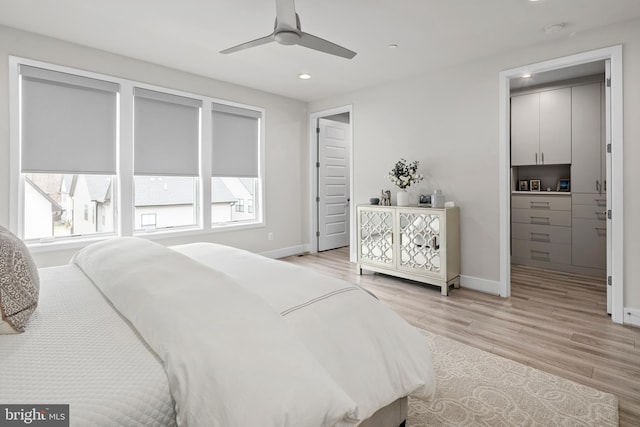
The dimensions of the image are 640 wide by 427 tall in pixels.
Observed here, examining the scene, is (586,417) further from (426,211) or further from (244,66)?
(244,66)

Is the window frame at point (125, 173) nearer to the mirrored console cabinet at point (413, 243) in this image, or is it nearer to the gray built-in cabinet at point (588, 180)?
the mirrored console cabinet at point (413, 243)

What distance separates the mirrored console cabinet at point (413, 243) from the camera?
12.2 feet

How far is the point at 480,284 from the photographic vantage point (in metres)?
3.82

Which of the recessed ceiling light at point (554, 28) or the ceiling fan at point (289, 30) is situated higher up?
the recessed ceiling light at point (554, 28)

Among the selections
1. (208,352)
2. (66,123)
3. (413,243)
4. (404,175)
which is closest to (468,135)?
(404,175)

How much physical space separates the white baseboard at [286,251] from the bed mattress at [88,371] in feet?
13.6

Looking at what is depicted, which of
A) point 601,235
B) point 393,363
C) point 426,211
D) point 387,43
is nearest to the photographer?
point 393,363

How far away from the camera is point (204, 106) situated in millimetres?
4477

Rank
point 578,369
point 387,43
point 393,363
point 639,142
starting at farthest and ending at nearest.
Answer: point 387,43, point 639,142, point 578,369, point 393,363

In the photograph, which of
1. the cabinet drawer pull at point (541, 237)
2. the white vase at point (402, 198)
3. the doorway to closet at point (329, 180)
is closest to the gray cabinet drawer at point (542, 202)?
the cabinet drawer pull at point (541, 237)

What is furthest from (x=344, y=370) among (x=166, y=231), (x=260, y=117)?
(x=260, y=117)

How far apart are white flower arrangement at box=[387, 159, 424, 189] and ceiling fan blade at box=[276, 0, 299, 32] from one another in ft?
7.84

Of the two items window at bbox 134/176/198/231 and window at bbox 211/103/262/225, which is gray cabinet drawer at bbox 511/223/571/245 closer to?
window at bbox 211/103/262/225

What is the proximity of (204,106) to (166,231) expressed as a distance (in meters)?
1.74
